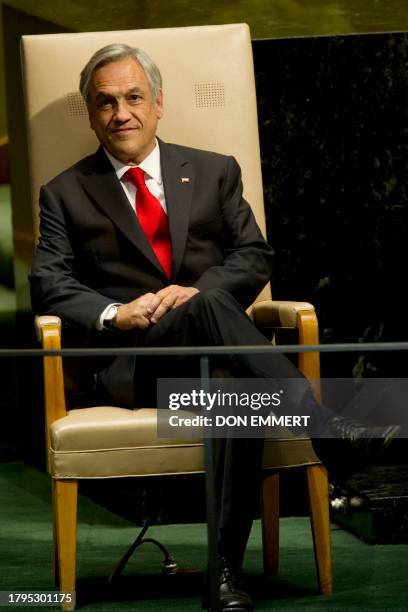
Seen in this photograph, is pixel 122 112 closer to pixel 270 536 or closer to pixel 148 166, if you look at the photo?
pixel 148 166

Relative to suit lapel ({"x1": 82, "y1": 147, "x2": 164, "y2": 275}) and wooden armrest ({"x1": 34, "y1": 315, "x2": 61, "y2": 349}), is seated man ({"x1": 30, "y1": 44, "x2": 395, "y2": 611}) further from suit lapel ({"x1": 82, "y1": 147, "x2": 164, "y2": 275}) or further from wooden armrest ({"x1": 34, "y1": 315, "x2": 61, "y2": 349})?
wooden armrest ({"x1": 34, "y1": 315, "x2": 61, "y2": 349})

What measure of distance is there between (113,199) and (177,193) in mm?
166

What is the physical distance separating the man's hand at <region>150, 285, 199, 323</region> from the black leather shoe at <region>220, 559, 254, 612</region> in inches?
23.8

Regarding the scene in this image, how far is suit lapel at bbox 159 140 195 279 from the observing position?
304 cm

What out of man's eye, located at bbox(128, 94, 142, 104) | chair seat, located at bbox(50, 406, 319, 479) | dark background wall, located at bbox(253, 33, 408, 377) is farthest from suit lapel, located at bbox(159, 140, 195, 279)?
dark background wall, located at bbox(253, 33, 408, 377)

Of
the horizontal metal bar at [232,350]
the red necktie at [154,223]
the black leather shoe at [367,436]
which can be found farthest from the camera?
the red necktie at [154,223]

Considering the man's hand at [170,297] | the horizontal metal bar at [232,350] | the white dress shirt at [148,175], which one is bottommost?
the man's hand at [170,297]

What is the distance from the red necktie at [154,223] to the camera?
3.07m

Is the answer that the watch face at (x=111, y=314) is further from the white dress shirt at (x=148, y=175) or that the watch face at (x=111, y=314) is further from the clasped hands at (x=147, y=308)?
the white dress shirt at (x=148, y=175)

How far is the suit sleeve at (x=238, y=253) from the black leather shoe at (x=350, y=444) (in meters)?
0.56

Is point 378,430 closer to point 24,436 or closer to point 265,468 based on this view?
point 265,468

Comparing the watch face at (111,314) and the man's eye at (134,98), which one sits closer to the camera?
the watch face at (111,314)

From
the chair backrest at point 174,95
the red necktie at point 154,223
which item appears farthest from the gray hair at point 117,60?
the red necktie at point 154,223

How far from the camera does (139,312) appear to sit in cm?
278
